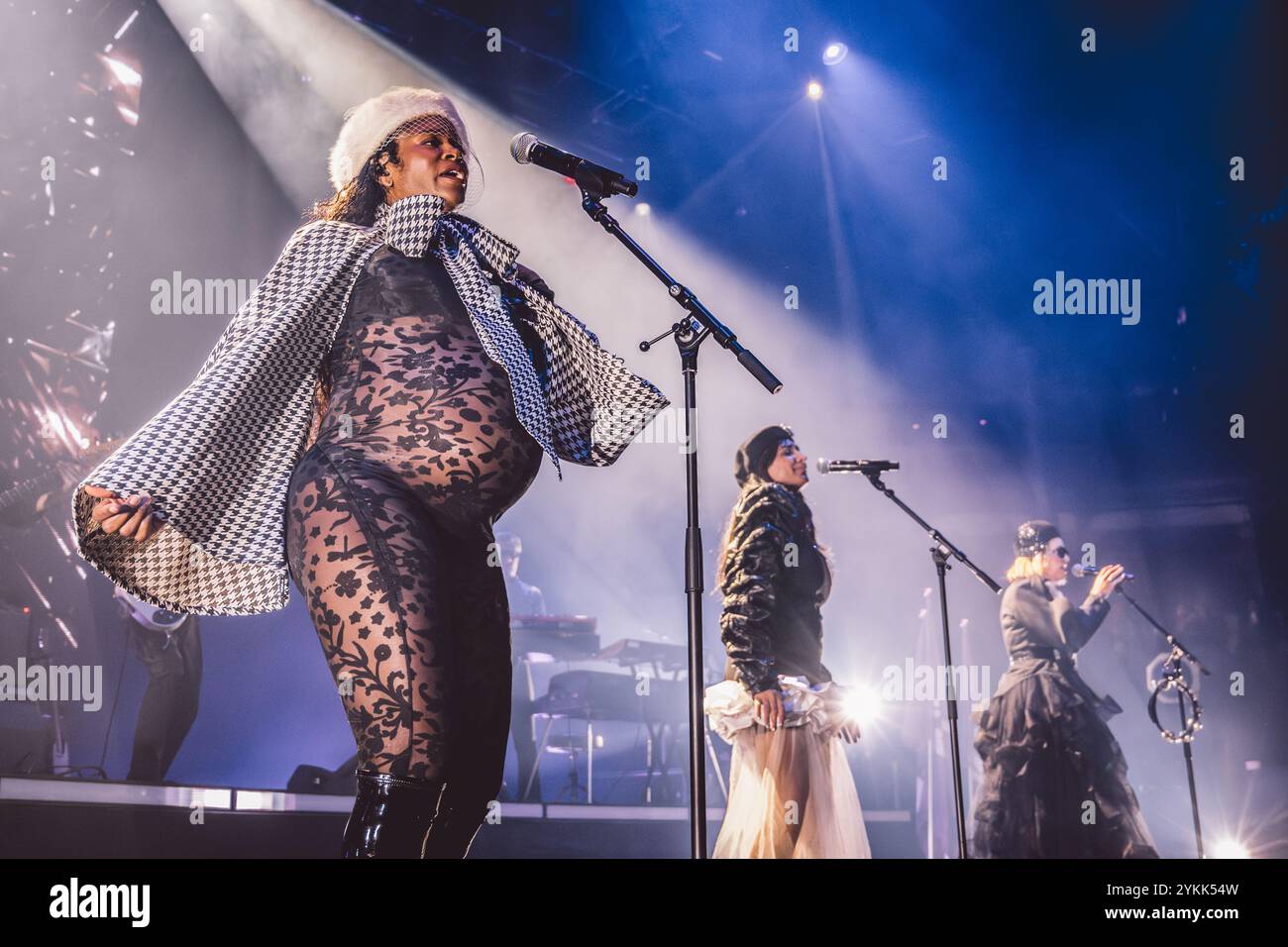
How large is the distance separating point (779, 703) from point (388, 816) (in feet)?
6.20

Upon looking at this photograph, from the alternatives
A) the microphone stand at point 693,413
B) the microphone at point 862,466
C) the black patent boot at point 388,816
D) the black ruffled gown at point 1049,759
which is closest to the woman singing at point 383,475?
the black patent boot at point 388,816

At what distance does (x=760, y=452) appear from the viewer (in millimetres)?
3568

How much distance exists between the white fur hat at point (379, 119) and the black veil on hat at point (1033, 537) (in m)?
3.50

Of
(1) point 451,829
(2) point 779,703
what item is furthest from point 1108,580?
(1) point 451,829

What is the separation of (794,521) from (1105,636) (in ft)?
9.31

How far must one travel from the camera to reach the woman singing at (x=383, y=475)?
1.54m

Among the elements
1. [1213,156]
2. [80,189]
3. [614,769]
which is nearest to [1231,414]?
[1213,156]

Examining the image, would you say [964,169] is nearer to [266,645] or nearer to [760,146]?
[760,146]

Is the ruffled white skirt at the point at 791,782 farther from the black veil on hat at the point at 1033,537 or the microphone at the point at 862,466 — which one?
the black veil on hat at the point at 1033,537

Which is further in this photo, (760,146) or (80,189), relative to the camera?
(760,146)

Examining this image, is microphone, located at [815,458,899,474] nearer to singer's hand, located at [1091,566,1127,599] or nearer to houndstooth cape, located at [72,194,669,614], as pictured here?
singer's hand, located at [1091,566,1127,599]

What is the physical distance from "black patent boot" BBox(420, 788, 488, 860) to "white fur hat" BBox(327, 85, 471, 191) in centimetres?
134

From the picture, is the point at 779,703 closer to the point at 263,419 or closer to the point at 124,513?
the point at 263,419
